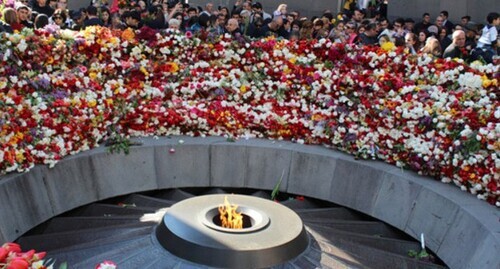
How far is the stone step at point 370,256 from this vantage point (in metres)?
5.92

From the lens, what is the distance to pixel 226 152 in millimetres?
7961

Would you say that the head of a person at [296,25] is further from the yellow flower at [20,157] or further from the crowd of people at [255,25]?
the yellow flower at [20,157]

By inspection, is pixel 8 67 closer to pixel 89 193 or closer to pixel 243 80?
pixel 89 193

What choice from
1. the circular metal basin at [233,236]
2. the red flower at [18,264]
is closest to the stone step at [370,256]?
the circular metal basin at [233,236]

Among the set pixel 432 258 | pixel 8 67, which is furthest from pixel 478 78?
pixel 8 67

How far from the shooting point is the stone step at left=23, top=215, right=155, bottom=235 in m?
6.64

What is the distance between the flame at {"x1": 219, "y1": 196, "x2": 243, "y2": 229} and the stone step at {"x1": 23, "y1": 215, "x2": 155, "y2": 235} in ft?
3.35

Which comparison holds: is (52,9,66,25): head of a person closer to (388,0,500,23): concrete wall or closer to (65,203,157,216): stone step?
(65,203,157,216): stone step

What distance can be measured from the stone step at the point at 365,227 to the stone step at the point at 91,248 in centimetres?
186

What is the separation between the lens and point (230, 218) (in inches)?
228

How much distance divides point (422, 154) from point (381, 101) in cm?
104

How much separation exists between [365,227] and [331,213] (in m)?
0.54

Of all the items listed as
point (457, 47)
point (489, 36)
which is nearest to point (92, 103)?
point (457, 47)

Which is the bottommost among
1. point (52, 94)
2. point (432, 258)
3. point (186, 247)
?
point (432, 258)
